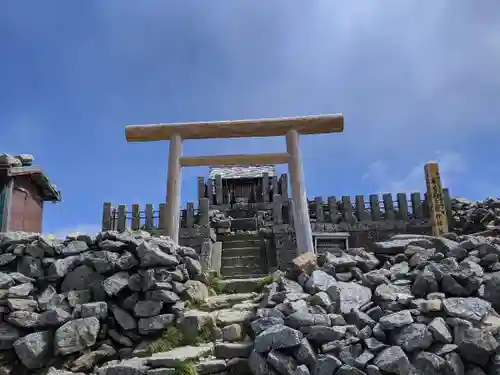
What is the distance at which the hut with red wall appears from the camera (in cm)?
1155

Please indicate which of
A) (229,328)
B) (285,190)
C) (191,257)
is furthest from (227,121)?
(285,190)

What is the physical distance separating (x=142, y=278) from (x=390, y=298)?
3.03 meters

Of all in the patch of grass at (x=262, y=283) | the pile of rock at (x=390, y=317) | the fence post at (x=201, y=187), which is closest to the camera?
the pile of rock at (x=390, y=317)

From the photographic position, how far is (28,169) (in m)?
Answer: 12.0

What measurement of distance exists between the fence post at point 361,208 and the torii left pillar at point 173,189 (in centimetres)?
1391

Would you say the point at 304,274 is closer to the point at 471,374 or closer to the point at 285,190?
the point at 471,374

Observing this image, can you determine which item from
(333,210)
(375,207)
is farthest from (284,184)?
(375,207)

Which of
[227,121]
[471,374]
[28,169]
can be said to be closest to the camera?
[471,374]

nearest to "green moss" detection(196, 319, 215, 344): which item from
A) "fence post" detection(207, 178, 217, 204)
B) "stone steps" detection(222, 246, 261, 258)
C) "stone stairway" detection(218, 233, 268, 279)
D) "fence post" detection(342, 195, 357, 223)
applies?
"stone stairway" detection(218, 233, 268, 279)

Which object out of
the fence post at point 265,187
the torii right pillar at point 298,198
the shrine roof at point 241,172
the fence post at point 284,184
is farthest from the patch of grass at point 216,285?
the shrine roof at point 241,172

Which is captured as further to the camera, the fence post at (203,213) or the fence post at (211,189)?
the fence post at (211,189)

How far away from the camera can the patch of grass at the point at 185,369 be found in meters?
4.23

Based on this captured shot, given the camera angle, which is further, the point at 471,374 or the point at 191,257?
the point at 191,257

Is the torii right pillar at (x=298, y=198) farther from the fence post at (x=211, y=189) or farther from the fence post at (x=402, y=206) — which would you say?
the fence post at (x=211, y=189)
